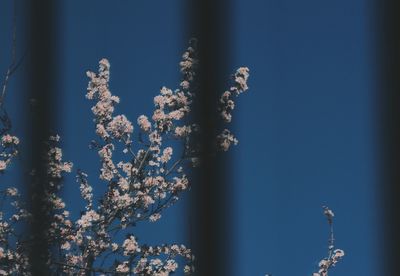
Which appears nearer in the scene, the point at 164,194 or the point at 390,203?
the point at 390,203

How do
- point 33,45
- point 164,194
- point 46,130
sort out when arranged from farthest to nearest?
point 164,194 < point 46,130 < point 33,45

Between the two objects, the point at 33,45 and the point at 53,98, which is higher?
the point at 33,45

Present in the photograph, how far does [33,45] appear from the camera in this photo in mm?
2051

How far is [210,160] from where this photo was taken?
68.9 inches

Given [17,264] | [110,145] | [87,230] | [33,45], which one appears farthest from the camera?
[110,145]

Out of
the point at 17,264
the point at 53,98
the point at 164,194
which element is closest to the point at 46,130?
the point at 53,98

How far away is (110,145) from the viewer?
357 inches

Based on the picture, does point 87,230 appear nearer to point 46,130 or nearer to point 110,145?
point 110,145

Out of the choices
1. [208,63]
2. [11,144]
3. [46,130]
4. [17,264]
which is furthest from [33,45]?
[11,144]

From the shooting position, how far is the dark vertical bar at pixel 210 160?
1.67 meters

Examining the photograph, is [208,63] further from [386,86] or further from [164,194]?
[164,194]

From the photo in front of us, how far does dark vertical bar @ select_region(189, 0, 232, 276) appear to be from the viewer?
5.47 feet

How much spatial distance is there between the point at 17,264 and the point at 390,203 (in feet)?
18.2

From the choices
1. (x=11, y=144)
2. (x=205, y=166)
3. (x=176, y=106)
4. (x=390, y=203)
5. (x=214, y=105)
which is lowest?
(x=390, y=203)
